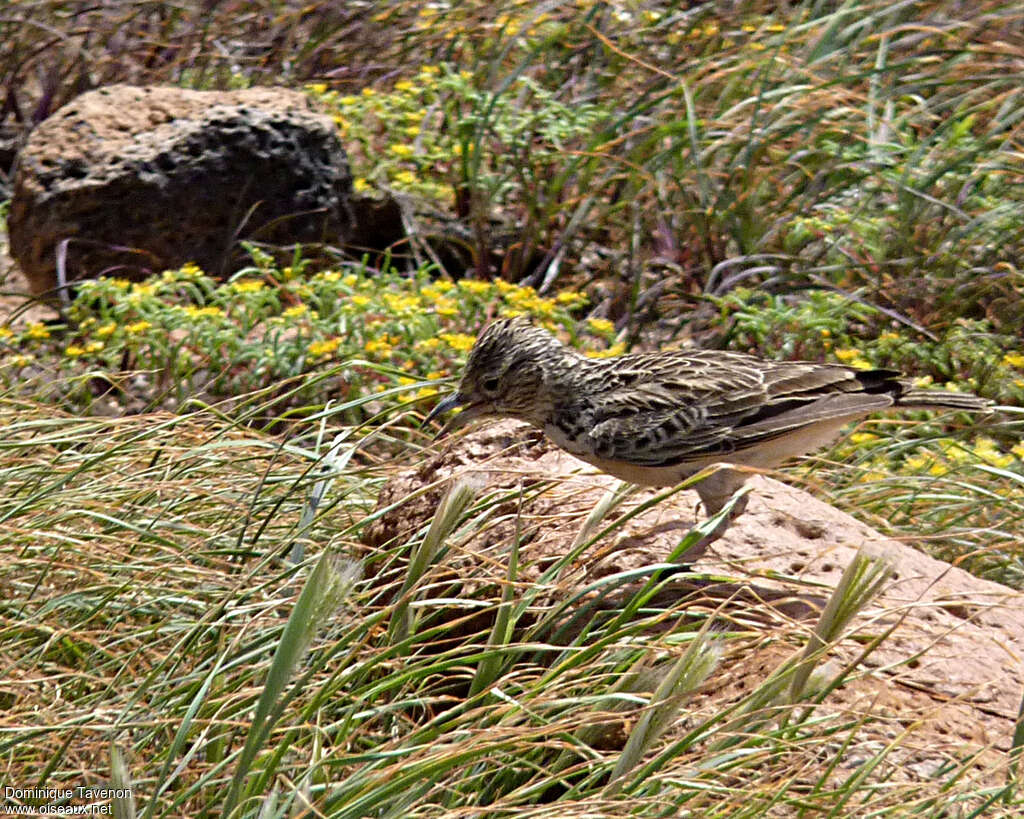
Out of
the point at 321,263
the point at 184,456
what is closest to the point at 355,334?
the point at 321,263

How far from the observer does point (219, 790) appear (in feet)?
9.95

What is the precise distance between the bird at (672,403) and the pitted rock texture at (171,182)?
3234mm

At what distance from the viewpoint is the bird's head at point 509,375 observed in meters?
4.50

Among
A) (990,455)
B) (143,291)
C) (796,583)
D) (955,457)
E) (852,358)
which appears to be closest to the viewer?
(796,583)

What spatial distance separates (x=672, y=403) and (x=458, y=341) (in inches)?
77.8

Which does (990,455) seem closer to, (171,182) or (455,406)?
(455,406)

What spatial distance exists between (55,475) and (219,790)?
185cm

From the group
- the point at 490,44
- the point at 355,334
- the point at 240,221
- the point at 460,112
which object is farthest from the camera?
the point at 490,44

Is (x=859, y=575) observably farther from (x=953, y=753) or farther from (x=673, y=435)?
(x=673, y=435)

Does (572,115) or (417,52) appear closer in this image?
(572,115)

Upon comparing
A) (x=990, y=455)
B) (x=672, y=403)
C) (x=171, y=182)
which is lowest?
(x=990, y=455)

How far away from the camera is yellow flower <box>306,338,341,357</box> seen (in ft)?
20.1

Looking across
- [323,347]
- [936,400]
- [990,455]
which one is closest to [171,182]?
[323,347]

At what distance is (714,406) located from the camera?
435 cm
